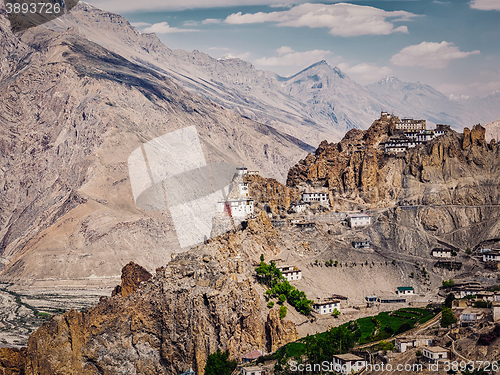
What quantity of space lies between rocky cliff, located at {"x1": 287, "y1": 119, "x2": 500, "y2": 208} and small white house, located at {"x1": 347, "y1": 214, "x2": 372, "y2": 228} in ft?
15.3

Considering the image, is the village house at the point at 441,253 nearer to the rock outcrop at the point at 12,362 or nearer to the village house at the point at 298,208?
the village house at the point at 298,208

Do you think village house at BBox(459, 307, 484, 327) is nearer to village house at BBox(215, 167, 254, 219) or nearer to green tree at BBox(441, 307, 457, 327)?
green tree at BBox(441, 307, 457, 327)

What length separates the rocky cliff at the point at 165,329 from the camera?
67.3 meters

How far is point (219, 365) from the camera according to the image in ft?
206

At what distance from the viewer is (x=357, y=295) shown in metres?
81.8

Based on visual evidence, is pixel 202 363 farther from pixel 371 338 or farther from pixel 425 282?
pixel 425 282

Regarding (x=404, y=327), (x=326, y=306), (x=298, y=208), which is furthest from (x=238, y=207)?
(x=404, y=327)

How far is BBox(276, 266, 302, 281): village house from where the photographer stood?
80.8m

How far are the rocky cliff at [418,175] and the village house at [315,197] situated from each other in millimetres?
1594

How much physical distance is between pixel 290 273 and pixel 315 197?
22551 millimetres

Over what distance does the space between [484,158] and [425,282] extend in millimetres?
27043

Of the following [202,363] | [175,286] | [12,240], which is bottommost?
[12,240]

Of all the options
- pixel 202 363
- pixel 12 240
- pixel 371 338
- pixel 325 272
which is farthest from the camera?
pixel 12 240

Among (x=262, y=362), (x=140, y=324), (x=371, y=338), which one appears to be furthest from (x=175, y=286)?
(x=371, y=338)
